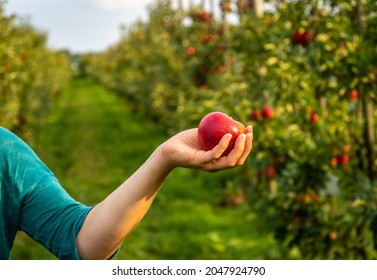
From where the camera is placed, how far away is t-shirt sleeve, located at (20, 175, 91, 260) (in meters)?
1.49

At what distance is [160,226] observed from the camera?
6.93 m

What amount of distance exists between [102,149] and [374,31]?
32.4 ft

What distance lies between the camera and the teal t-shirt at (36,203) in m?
1.49

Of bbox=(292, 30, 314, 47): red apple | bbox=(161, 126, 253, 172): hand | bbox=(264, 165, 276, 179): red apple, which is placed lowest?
bbox=(264, 165, 276, 179): red apple

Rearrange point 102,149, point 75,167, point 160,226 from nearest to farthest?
point 160,226, point 75,167, point 102,149

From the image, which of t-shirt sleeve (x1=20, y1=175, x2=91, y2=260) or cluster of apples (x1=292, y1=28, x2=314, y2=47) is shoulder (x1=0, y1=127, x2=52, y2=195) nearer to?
t-shirt sleeve (x1=20, y1=175, x2=91, y2=260)

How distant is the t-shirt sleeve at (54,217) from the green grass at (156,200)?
3.22m

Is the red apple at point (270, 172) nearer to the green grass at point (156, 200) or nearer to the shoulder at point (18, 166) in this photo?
the green grass at point (156, 200)

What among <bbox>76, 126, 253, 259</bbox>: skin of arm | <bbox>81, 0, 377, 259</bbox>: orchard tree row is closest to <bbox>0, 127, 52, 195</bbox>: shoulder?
<bbox>76, 126, 253, 259</bbox>: skin of arm

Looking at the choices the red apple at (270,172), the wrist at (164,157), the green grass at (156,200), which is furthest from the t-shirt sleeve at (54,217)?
the green grass at (156,200)

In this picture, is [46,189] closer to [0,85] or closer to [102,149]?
[0,85]

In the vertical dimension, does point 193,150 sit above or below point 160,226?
above
